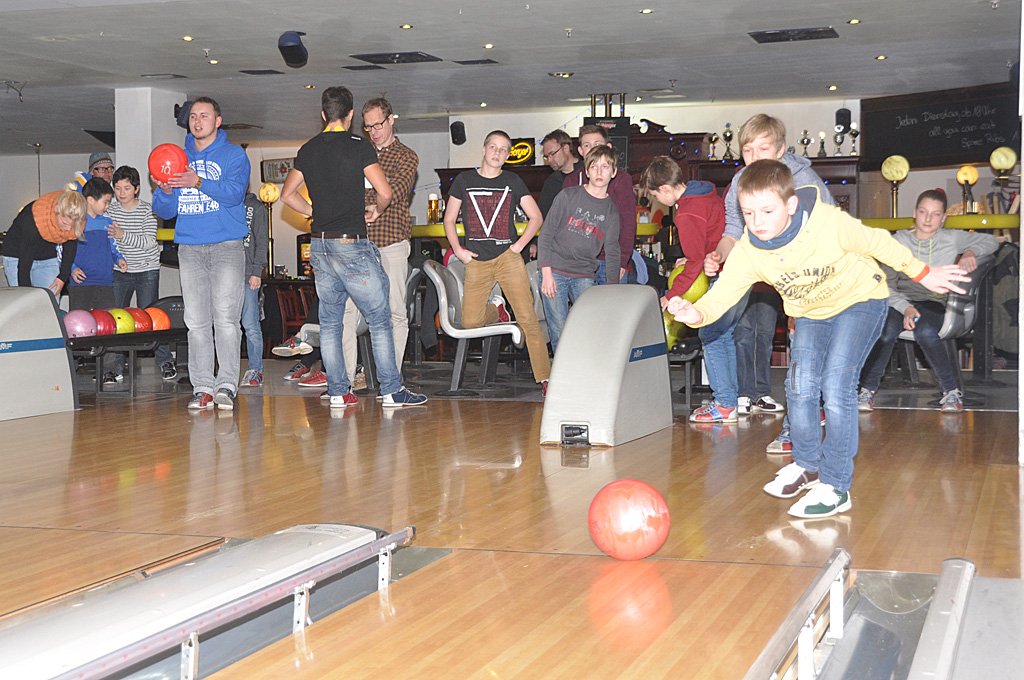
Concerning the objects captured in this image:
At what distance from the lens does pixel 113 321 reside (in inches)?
253

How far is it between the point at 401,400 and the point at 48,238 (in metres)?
2.37

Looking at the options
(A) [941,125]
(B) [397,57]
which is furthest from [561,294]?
(A) [941,125]

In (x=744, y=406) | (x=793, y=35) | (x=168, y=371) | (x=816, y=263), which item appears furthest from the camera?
(x=793, y=35)

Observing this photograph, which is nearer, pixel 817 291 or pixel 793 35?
pixel 817 291

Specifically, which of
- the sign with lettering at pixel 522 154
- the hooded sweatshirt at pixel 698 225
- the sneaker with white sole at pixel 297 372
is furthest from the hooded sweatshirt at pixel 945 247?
the sign with lettering at pixel 522 154

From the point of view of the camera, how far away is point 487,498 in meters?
3.49

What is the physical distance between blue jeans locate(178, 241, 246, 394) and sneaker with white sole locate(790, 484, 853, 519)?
10.9ft

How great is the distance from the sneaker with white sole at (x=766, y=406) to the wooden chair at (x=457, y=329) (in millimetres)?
1298

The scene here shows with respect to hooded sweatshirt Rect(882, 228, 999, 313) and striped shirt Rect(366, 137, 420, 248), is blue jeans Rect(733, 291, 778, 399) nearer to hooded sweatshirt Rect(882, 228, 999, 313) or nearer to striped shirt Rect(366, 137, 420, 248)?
hooded sweatshirt Rect(882, 228, 999, 313)

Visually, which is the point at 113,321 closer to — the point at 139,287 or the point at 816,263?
the point at 139,287

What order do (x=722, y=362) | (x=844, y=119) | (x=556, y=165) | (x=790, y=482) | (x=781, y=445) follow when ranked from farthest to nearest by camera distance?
1. (x=844, y=119)
2. (x=556, y=165)
3. (x=722, y=362)
4. (x=781, y=445)
5. (x=790, y=482)

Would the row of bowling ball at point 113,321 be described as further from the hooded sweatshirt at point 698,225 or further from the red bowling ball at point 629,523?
the red bowling ball at point 629,523

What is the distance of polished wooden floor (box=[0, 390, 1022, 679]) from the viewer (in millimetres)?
2174

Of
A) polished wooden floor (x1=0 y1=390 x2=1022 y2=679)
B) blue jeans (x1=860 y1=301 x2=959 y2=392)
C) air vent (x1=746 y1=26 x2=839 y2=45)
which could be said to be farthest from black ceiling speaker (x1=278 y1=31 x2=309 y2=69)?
blue jeans (x1=860 y1=301 x2=959 y2=392)
